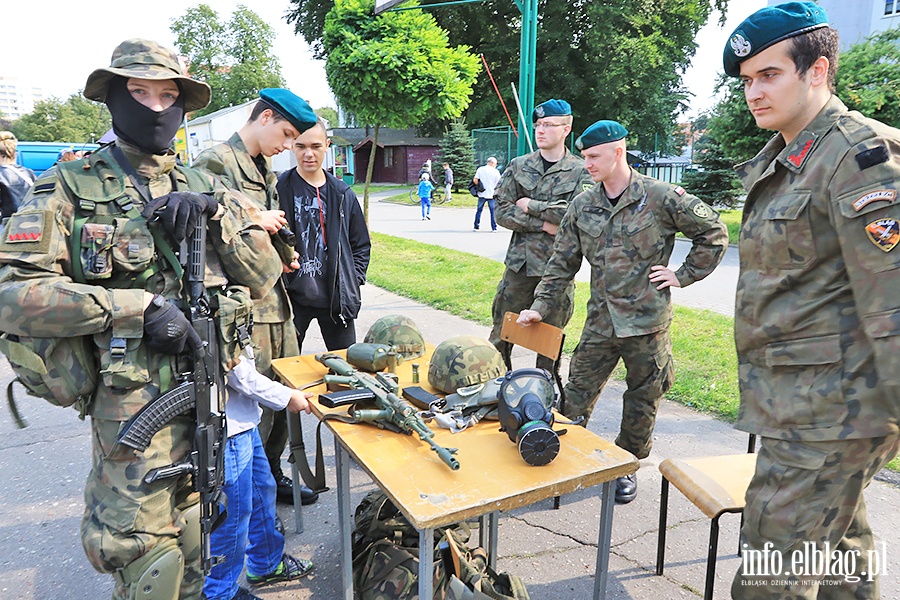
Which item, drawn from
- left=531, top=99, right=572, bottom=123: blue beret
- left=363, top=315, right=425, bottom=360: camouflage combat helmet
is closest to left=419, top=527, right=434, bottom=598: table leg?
left=363, top=315, right=425, bottom=360: camouflage combat helmet

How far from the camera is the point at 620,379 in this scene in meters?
5.45

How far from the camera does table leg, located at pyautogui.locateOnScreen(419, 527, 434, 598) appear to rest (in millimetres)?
1812

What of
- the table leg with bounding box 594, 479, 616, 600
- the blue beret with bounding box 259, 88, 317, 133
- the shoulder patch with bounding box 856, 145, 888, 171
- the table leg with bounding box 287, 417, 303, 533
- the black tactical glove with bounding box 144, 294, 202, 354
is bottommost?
the table leg with bounding box 287, 417, 303, 533

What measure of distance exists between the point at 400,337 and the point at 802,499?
189 cm

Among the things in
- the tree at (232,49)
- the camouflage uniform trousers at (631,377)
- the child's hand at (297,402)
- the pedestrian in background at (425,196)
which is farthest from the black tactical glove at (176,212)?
the tree at (232,49)

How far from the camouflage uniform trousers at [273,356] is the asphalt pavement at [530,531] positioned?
39 centimetres

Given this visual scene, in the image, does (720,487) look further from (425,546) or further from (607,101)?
(607,101)

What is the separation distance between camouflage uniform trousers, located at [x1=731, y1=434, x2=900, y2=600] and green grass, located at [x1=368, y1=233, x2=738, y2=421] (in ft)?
9.32

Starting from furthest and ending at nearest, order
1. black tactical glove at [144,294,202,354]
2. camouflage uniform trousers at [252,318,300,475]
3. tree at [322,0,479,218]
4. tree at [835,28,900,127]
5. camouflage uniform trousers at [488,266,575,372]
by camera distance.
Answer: tree at [835,28,900,127], tree at [322,0,479,218], camouflage uniform trousers at [488,266,575,372], camouflage uniform trousers at [252,318,300,475], black tactical glove at [144,294,202,354]

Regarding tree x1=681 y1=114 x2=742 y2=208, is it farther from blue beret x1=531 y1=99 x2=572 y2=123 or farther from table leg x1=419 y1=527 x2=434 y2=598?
table leg x1=419 y1=527 x2=434 y2=598

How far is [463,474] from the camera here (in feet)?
6.45

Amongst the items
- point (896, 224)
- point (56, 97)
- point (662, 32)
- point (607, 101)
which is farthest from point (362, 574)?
point (56, 97)

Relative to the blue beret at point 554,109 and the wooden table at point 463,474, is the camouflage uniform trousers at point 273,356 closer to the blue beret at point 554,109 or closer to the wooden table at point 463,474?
the wooden table at point 463,474

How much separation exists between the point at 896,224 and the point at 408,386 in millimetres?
1866
